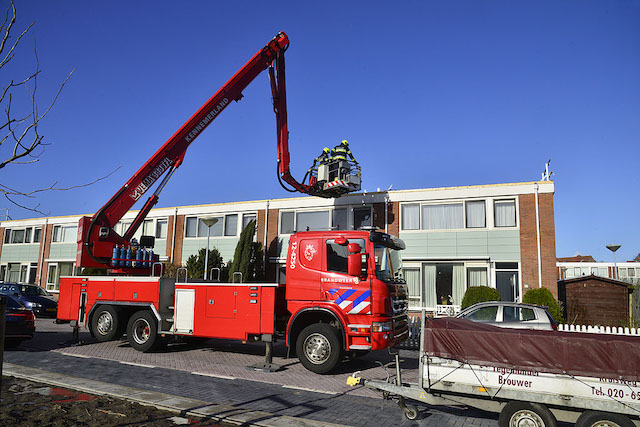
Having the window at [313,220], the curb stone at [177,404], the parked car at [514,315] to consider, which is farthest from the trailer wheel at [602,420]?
the window at [313,220]

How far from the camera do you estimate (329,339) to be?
9281 mm

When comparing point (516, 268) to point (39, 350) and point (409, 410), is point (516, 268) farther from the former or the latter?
point (39, 350)

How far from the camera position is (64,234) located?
32.2m

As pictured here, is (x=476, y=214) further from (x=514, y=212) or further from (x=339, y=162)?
(x=339, y=162)

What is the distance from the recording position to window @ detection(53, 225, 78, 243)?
3178 cm

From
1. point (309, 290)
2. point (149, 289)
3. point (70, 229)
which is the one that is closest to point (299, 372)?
point (309, 290)

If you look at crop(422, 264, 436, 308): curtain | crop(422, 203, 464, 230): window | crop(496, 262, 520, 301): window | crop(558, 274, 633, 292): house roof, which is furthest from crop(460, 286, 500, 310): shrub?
crop(558, 274, 633, 292): house roof

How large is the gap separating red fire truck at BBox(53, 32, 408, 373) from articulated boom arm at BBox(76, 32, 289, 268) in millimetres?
33

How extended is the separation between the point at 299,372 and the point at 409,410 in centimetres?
392

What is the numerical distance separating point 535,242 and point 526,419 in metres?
14.9

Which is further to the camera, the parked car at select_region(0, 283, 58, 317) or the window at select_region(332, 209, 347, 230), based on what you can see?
the window at select_region(332, 209, 347, 230)

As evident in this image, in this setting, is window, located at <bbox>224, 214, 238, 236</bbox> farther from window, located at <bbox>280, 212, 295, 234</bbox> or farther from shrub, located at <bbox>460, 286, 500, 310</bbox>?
shrub, located at <bbox>460, 286, 500, 310</bbox>

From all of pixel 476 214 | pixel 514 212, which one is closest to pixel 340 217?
pixel 476 214

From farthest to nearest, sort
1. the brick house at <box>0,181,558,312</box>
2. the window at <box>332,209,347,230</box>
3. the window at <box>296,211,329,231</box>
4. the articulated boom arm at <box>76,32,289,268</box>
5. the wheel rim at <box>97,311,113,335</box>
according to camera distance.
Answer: the window at <box>296,211,329,231</box> → the window at <box>332,209,347,230</box> → the brick house at <box>0,181,558,312</box> → the articulated boom arm at <box>76,32,289,268</box> → the wheel rim at <box>97,311,113,335</box>
